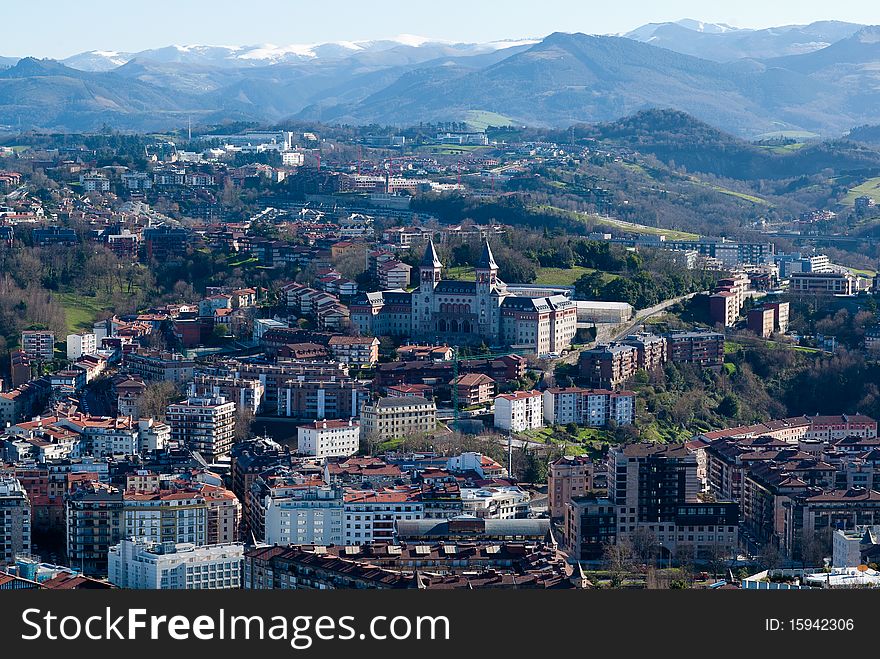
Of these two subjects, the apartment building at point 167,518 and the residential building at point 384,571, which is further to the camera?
the apartment building at point 167,518

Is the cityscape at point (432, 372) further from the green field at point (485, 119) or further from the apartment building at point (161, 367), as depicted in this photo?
the green field at point (485, 119)

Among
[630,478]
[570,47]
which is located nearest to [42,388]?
[630,478]

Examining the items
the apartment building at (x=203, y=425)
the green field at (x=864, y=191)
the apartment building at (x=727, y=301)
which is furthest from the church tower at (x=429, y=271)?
the green field at (x=864, y=191)

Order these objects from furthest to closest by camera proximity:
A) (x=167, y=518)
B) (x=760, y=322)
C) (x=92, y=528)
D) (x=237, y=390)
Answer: (x=760, y=322), (x=237, y=390), (x=167, y=518), (x=92, y=528)

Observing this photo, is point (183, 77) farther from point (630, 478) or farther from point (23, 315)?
point (630, 478)

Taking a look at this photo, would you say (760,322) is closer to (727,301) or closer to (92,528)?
(727,301)

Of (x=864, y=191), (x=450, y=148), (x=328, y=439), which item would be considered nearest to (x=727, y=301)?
(x=328, y=439)

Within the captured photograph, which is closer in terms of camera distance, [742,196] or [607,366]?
[607,366]
